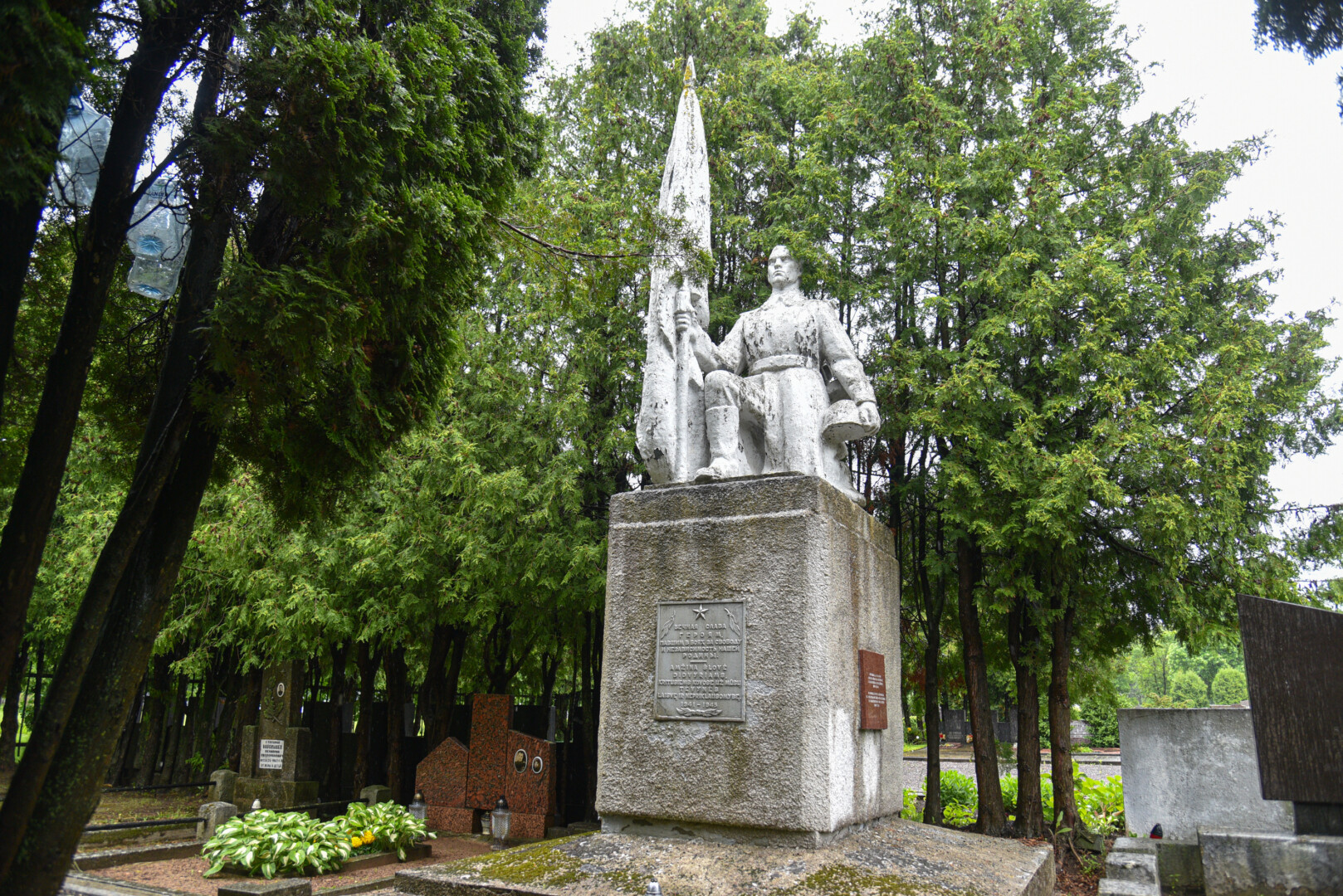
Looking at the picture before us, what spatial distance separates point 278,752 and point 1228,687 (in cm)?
5110

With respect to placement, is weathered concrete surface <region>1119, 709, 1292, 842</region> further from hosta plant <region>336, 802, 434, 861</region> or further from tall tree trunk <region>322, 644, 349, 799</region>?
tall tree trunk <region>322, 644, 349, 799</region>

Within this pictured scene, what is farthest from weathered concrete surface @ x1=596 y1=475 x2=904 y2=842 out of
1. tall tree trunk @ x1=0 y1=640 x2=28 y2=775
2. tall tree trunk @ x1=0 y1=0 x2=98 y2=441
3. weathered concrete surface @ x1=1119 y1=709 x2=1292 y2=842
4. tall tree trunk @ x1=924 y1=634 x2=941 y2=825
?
tall tree trunk @ x1=0 y1=640 x2=28 y2=775

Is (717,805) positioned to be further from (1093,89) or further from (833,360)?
(1093,89)

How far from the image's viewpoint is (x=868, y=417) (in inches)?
218

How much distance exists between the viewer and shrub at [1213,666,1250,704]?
152ft

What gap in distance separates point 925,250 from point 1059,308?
58.2 inches

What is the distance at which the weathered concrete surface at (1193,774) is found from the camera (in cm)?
704

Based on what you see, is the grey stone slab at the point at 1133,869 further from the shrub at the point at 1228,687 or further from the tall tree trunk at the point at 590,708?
the shrub at the point at 1228,687

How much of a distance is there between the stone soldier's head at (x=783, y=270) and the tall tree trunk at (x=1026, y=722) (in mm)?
4891

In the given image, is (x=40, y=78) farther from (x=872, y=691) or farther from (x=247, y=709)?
(x=247, y=709)

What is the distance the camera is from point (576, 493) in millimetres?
9922

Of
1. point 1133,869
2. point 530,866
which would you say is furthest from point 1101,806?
point 530,866

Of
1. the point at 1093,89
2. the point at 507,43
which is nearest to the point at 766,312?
the point at 507,43

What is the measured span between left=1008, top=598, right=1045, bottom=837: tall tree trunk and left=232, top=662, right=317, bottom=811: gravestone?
332 inches
